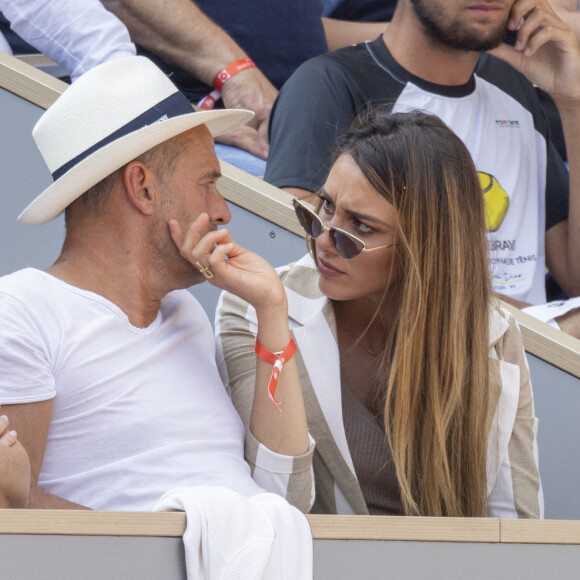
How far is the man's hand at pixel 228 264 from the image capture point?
1.59 meters

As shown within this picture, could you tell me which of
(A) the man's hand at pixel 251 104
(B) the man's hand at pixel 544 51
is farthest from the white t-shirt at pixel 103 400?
(B) the man's hand at pixel 544 51

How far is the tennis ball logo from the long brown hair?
81 cm

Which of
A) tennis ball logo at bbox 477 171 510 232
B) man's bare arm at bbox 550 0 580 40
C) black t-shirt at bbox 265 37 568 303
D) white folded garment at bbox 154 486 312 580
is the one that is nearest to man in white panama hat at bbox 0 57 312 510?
white folded garment at bbox 154 486 312 580

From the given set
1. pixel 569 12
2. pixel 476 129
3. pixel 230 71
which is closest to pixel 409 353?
pixel 476 129

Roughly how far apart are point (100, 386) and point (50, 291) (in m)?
0.16

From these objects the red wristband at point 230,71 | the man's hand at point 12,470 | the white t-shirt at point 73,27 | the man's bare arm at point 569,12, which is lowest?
the red wristband at point 230,71

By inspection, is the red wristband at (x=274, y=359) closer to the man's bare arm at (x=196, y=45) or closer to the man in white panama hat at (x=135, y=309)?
the man in white panama hat at (x=135, y=309)

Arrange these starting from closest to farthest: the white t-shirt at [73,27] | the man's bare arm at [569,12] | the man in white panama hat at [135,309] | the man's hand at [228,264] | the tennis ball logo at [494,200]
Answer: the man in white panama hat at [135,309] < the man's hand at [228,264] < the white t-shirt at [73,27] < the tennis ball logo at [494,200] < the man's bare arm at [569,12]

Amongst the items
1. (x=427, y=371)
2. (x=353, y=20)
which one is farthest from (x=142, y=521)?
(x=353, y=20)

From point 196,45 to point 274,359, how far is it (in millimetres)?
1448

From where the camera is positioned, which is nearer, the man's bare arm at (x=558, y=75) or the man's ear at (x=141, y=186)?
the man's ear at (x=141, y=186)

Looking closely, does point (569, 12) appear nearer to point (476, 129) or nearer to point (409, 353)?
point (476, 129)

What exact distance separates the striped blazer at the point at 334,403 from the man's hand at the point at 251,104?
0.98 meters

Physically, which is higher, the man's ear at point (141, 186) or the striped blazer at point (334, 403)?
the man's ear at point (141, 186)
